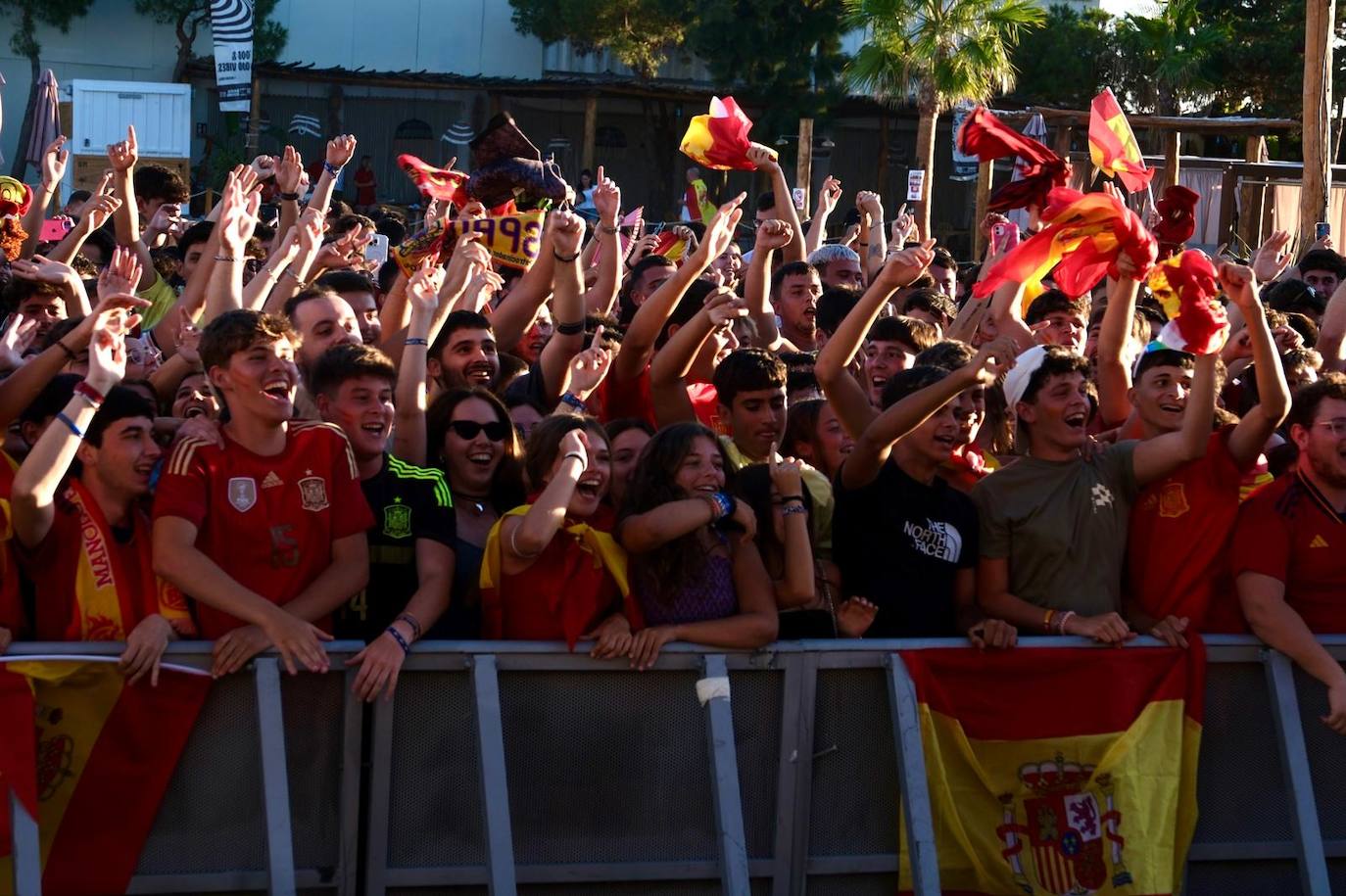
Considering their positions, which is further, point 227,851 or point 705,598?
point 705,598

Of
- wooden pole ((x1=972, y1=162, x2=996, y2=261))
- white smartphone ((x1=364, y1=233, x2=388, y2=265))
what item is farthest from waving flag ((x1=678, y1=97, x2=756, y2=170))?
wooden pole ((x1=972, y1=162, x2=996, y2=261))

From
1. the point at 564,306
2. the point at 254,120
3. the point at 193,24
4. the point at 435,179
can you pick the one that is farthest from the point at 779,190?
the point at 193,24

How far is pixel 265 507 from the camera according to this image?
463 cm

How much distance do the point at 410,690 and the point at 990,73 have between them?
2201cm

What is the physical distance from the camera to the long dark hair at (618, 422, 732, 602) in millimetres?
4832

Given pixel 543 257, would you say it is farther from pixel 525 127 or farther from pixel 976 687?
pixel 525 127

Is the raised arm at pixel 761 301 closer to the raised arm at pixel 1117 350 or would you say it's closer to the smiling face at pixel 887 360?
the smiling face at pixel 887 360

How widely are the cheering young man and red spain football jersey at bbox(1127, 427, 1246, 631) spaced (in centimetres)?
244

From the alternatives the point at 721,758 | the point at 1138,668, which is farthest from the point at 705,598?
the point at 1138,668

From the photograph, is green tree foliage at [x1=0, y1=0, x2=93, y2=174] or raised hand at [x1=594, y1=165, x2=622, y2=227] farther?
green tree foliage at [x1=0, y1=0, x2=93, y2=174]

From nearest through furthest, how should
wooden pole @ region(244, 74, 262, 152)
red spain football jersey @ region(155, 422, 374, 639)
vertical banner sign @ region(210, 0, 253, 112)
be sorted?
1. red spain football jersey @ region(155, 422, 374, 639)
2. vertical banner sign @ region(210, 0, 253, 112)
3. wooden pole @ region(244, 74, 262, 152)

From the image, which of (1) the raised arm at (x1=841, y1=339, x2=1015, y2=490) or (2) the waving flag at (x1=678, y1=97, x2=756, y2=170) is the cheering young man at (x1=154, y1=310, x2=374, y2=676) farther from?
(2) the waving flag at (x1=678, y1=97, x2=756, y2=170)

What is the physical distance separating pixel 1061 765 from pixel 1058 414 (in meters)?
1.13

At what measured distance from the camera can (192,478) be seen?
454 centimetres
